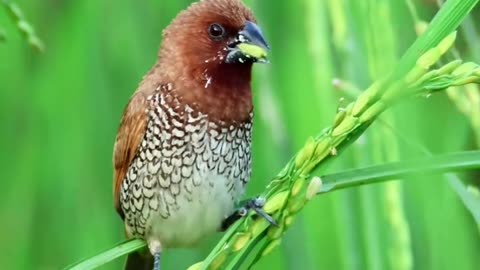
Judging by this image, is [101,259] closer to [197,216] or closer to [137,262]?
[197,216]

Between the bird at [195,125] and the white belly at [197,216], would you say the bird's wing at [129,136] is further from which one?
the white belly at [197,216]

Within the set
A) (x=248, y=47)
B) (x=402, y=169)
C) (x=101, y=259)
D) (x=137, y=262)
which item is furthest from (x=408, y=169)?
(x=137, y=262)

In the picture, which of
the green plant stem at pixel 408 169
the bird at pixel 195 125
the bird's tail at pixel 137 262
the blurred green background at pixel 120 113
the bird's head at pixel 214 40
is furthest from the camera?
the bird's tail at pixel 137 262

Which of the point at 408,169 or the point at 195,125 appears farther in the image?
the point at 195,125

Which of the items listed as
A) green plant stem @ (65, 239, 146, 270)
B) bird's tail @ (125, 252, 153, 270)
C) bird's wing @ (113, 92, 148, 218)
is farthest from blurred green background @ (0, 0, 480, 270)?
green plant stem @ (65, 239, 146, 270)

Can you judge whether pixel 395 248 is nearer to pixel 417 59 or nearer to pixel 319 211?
pixel 417 59

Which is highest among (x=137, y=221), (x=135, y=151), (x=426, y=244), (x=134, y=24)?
(x=134, y=24)

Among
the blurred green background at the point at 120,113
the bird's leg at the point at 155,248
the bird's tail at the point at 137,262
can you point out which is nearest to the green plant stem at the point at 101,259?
the blurred green background at the point at 120,113

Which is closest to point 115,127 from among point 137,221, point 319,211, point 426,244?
point 137,221
